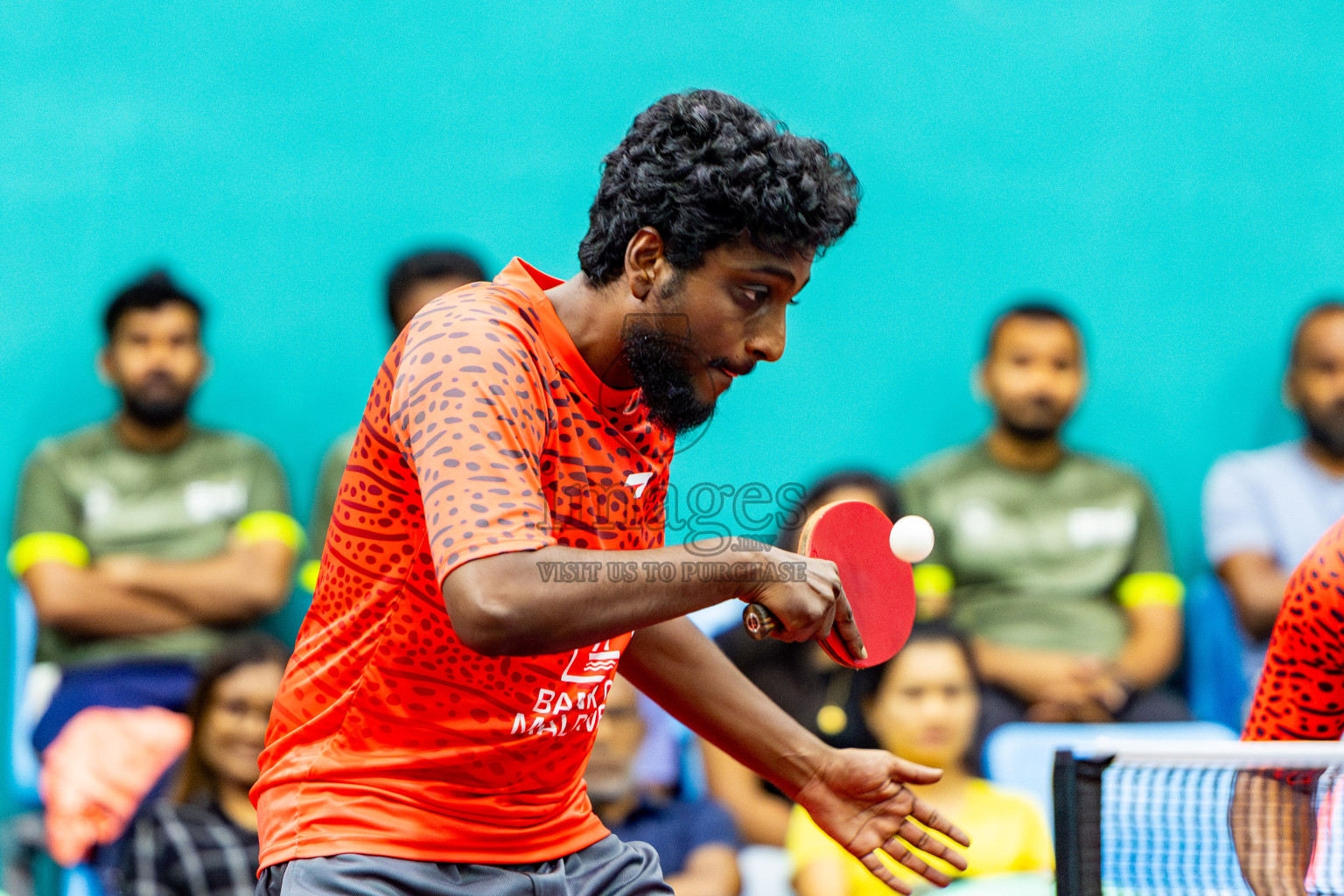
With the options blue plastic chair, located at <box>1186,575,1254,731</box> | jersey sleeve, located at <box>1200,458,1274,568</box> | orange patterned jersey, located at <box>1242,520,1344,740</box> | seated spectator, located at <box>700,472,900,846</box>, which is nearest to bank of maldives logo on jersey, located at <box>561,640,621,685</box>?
Result: orange patterned jersey, located at <box>1242,520,1344,740</box>

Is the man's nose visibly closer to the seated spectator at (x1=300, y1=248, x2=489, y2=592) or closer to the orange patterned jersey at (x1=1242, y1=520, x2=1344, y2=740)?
the orange patterned jersey at (x1=1242, y1=520, x2=1344, y2=740)

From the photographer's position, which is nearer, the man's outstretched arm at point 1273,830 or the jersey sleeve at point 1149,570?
the man's outstretched arm at point 1273,830

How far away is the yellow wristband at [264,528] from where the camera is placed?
6.09 m

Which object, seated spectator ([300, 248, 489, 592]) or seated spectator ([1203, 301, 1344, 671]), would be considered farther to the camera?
seated spectator ([1203, 301, 1344, 671])

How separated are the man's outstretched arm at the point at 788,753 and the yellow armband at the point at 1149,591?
359 cm

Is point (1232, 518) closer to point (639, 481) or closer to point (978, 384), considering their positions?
point (978, 384)

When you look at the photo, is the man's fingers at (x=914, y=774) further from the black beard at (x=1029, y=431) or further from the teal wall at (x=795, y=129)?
the black beard at (x=1029, y=431)

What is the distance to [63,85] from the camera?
6.58 metres

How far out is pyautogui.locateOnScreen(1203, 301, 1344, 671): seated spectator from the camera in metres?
6.38

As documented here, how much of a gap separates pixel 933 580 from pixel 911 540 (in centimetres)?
349

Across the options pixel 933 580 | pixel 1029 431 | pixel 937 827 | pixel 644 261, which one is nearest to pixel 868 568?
pixel 937 827

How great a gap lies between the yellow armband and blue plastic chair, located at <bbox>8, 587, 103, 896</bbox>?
423 cm

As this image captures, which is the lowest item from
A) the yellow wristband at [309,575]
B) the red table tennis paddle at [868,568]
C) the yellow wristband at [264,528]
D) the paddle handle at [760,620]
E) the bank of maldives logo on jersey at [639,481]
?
the paddle handle at [760,620]

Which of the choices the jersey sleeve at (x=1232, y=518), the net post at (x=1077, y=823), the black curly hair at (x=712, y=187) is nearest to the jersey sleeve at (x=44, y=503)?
the black curly hair at (x=712, y=187)
